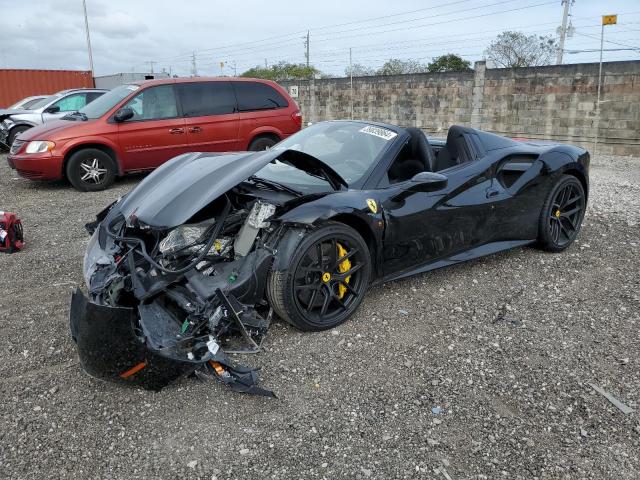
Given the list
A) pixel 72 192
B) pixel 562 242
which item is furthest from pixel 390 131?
pixel 72 192

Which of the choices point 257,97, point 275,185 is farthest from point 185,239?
point 257,97

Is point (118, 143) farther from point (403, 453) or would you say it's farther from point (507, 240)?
point (403, 453)

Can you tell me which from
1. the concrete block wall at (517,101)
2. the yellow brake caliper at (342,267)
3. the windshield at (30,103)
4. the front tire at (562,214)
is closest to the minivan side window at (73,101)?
the windshield at (30,103)

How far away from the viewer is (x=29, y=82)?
22750 millimetres

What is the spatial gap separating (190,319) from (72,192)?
605 centimetres

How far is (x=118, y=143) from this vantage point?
799 centimetres

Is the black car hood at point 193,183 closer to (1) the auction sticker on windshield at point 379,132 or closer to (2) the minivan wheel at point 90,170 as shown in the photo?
(1) the auction sticker on windshield at point 379,132

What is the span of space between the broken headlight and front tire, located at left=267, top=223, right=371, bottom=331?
52cm

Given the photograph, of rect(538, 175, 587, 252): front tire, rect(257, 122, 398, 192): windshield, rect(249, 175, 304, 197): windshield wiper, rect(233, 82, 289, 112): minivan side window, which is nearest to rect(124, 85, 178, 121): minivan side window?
rect(233, 82, 289, 112): minivan side window

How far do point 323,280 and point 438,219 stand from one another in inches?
43.9

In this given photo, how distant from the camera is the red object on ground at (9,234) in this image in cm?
492

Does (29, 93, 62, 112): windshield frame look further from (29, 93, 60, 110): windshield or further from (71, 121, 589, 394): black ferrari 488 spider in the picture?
(71, 121, 589, 394): black ferrari 488 spider

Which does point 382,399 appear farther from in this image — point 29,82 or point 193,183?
point 29,82

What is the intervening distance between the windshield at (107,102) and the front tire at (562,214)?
6492 millimetres
